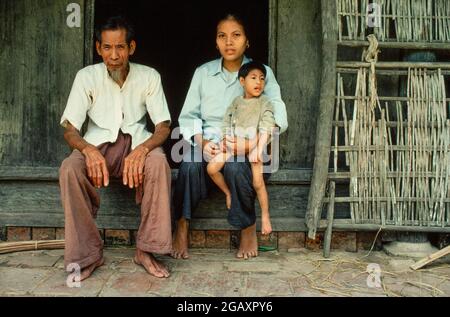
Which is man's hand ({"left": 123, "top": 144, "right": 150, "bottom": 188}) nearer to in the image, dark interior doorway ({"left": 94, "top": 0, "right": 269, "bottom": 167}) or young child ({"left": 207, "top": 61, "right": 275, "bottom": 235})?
young child ({"left": 207, "top": 61, "right": 275, "bottom": 235})

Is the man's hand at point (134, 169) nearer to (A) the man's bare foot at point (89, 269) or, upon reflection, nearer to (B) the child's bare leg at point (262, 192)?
(A) the man's bare foot at point (89, 269)

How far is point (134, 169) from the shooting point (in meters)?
3.57

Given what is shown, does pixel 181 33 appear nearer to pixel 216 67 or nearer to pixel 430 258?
pixel 216 67

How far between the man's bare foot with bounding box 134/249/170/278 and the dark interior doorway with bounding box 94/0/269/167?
3715 millimetres

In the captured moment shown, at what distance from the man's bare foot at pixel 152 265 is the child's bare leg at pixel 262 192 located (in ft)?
2.48

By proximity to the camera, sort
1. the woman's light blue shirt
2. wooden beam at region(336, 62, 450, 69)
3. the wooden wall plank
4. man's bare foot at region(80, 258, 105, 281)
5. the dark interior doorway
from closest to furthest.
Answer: man's bare foot at region(80, 258, 105, 281)
wooden beam at region(336, 62, 450, 69)
the woman's light blue shirt
the wooden wall plank
the dark interior doorway

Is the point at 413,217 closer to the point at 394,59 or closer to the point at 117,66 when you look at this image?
the point at 394,59

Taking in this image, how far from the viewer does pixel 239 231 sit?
4.27m

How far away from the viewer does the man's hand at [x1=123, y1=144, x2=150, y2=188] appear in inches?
141

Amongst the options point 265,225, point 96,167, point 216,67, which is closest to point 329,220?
point 265,225

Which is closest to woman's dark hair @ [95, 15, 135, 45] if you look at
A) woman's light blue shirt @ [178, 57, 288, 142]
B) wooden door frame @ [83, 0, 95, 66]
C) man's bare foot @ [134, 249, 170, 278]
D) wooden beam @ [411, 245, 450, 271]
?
wooden door frame @ [83, 0, 95, 66]

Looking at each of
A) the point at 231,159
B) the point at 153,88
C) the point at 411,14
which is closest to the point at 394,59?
the point at 411,14
